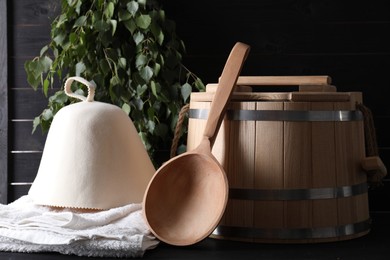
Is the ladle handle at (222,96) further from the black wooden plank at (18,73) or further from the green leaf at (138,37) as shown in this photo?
the black wooden plank at (18,73)

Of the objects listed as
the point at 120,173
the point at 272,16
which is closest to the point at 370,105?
the point at 272,16

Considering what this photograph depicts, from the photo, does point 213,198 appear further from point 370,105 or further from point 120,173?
point 370,105

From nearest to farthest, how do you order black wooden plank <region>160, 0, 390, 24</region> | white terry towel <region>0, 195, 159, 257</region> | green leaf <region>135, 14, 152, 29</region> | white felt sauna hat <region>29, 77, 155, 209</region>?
white terry towel <region>0, 195, 159, 257</region>
white felt sauna hat <region>29, 77, 155, 209</region>
green leaf <region>135, 14, 152, 29</region>
black wooden plank <region>160, 0, 390, 24</region>

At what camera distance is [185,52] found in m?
1.88

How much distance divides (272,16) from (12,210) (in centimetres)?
90

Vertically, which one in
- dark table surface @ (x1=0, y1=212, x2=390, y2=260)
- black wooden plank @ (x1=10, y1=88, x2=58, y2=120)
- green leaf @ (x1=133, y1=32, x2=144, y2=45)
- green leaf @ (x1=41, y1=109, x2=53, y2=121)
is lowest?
dark table surface @ (x1=0, y1=212, x2=390, y2=260)

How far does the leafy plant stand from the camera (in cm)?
177

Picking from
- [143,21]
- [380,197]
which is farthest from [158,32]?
[380,197]

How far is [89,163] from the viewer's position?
1.49 m

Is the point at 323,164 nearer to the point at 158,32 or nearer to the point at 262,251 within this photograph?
the point at 262,251

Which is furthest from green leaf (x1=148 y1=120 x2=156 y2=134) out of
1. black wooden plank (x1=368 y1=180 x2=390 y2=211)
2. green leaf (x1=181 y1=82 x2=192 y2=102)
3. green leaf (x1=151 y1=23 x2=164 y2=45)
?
black wooden plank (x1=368 y1=180 x2=390 y2=211)

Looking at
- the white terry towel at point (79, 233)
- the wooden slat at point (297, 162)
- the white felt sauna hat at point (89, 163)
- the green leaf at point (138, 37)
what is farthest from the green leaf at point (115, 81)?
the wooden slat at point (297, 162)

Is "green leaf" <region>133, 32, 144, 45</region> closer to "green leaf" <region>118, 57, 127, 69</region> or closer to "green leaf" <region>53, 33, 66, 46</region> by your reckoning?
"green leaf" <region>118, 57, 127, 69</region>

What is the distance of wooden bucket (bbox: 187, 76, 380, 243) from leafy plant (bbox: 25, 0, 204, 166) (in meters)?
0.40
